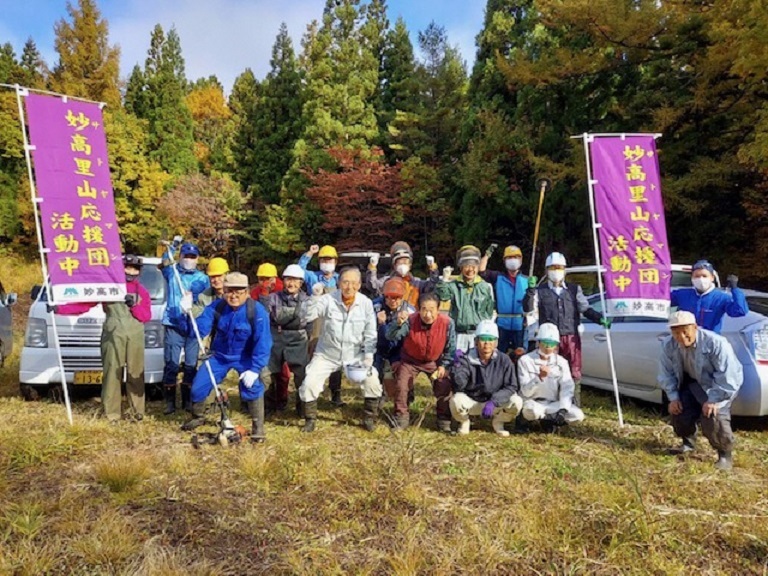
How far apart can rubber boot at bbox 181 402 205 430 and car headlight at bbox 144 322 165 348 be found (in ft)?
4.18

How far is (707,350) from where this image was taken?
444 centimetres

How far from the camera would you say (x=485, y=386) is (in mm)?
5371

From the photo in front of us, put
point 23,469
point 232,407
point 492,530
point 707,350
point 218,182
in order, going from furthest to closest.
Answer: point 218,182 → point 232,407 → point 707,350 → point 23,469 → point 492,530

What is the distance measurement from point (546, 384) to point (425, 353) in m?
1.20

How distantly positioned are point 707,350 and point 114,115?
24792 mm

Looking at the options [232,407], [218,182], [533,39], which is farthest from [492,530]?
[218,182]

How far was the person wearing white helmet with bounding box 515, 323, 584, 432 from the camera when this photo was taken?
17.5ft

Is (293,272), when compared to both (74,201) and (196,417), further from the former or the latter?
(74,201)

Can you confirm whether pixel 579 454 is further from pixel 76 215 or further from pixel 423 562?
pixel 76 215

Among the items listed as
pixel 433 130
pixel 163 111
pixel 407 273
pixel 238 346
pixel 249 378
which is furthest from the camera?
pixel 163 111

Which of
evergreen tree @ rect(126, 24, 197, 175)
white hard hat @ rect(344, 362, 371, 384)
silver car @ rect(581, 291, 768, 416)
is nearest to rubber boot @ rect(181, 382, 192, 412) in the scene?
white hard hat @ rect(344, 362, 371, 384)

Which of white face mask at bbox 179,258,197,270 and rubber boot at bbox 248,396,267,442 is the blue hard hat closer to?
white face mask at bbox 179,258,197,270

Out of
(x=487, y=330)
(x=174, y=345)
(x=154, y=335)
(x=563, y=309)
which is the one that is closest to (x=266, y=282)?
(x=174, y=345)

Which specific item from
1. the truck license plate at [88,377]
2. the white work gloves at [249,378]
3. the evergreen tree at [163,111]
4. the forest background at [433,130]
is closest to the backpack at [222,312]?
the white work gloves at [249,378]
